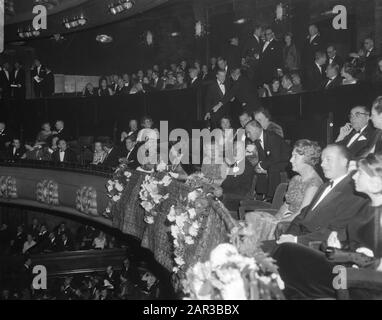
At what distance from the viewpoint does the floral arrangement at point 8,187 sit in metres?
13.6

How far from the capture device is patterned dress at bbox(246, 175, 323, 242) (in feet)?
16.3

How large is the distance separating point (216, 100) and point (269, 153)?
3.34 meters

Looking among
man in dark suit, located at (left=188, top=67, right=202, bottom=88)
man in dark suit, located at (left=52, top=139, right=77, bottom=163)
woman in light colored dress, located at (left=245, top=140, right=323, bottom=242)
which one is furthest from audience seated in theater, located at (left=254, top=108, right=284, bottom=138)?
man in dark suit, located at (left=52, top=139, right=77, bottom=163)

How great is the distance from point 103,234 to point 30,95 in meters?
6.34

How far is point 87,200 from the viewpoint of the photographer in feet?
35.6

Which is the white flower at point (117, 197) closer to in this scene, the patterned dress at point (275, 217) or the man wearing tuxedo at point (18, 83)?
the patterned dress at point (275, 217)

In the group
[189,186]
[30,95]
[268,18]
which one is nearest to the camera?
[189,186]

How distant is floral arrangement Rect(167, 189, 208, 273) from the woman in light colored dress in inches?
18.0

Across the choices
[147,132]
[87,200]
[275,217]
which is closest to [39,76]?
[87,200]

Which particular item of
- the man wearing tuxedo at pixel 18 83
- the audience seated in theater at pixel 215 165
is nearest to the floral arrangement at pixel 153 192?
the audience seated in theater at pixel 215 165

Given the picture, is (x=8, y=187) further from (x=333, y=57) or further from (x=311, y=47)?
(x=333, y=57)
